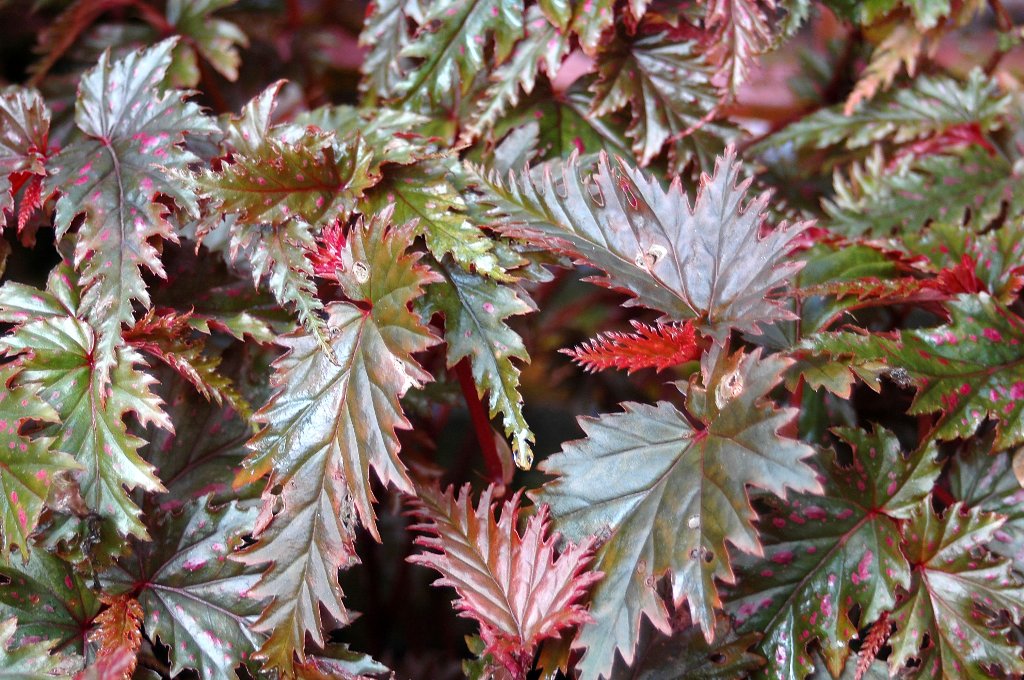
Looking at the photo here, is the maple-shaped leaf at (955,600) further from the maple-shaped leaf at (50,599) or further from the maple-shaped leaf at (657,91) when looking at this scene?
the maple-shaped leaf at (50,599)

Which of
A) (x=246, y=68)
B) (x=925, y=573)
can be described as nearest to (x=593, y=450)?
(x=925, y=573)

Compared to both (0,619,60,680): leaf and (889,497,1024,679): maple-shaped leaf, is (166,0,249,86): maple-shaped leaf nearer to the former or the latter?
(0,619,60,680): leaf

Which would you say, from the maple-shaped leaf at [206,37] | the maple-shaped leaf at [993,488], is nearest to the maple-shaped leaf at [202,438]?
the maple-shaped leaf at [206,37]

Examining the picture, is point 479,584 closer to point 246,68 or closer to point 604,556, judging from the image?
point 604,556

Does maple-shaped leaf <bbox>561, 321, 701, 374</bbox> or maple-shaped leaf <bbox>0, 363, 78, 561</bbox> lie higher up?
maple-shaped leaf <bbox>561, 321, 701, 374</bbox>

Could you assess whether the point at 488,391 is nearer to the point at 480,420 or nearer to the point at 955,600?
the point at 480,420

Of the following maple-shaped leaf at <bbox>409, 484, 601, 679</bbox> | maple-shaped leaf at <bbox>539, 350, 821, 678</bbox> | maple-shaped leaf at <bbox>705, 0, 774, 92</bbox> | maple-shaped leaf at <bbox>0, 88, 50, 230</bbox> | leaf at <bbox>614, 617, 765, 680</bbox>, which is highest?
maple-shaped leaf at <bbox>705, 0, 774, 92</bbox>

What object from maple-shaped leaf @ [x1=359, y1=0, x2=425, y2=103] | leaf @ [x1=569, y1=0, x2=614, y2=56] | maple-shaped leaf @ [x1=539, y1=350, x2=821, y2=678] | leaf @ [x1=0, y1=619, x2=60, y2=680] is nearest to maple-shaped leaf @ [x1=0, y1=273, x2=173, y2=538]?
leaf @ [x1=0, y1=619, x2=60, y2=680]
